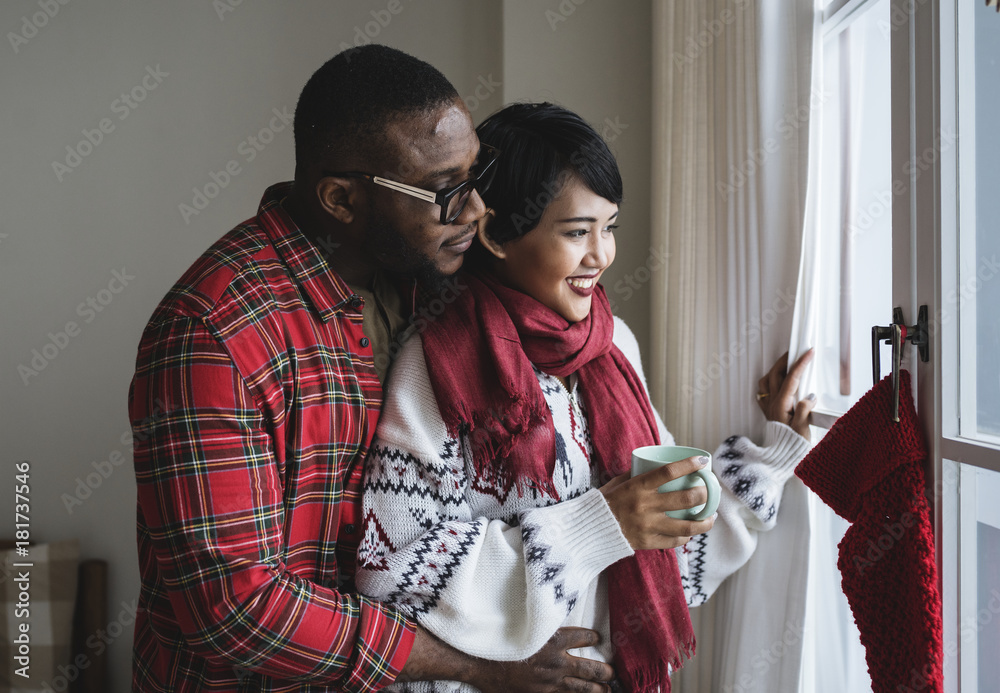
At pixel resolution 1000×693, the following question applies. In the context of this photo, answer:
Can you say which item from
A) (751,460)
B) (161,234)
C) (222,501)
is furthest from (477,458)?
(161,234)

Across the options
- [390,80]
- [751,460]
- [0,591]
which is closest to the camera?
[390,80]

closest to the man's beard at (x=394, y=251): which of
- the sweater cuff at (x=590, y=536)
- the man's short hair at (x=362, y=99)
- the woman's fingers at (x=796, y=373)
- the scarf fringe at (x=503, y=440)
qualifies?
the man's short hair at (x=362, y=99)

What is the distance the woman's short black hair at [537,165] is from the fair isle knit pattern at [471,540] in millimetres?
278

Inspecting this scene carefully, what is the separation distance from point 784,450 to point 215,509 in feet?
3.21

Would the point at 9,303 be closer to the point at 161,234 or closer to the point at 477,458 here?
the point at 161,234

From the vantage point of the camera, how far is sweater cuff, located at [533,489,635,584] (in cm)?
108

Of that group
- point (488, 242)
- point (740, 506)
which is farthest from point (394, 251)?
point (740, 506)

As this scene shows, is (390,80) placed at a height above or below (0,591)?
above

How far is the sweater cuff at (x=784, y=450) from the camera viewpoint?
127 cm

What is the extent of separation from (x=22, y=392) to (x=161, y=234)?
645 mm

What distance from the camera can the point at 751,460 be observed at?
1.32 meters

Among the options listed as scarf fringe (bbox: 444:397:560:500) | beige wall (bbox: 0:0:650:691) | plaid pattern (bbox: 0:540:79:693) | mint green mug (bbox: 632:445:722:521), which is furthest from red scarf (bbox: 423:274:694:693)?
plaid pattern (bbox: 0:540:79:693)

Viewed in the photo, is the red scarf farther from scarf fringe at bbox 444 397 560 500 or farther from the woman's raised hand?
the woman's raised hand

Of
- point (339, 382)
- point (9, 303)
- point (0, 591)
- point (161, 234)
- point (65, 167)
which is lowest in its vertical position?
point (0, 591)
